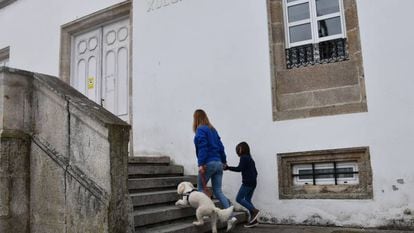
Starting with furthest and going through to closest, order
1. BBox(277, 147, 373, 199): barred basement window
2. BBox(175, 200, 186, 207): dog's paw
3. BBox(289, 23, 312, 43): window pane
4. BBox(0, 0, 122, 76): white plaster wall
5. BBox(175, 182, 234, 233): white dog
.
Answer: BBox(0, 0, 122, 76): white plaster wall
BBox(289, 23, 312, 43): window pane
BBox(277, 147, 373, 199): barred basement window
BBox(175, 200, 186, 207): dog's paw
BBox(175, 182, 234, 233): white dog

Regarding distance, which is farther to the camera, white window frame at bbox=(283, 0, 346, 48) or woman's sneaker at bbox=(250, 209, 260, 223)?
white window frame at bbox=(283, 0, 346, 48)

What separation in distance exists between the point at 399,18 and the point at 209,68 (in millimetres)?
3086

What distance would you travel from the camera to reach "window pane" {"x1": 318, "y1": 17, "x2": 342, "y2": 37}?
6.62m

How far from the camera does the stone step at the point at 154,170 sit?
19.9ft

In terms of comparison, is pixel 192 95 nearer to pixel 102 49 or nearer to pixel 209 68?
pixel 209 68

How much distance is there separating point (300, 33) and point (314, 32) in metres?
0.24

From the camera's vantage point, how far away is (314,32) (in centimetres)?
678

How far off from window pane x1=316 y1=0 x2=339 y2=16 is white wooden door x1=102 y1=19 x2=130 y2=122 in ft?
13.3

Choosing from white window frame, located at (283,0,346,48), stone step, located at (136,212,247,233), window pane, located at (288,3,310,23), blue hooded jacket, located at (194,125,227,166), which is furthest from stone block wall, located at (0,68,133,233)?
window pane, located at (288,3,310,23)

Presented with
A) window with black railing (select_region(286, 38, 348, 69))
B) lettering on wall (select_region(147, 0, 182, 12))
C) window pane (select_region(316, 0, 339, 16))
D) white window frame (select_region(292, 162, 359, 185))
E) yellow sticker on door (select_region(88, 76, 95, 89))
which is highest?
lettering on wall (select_region(147, 0, 182, 12))

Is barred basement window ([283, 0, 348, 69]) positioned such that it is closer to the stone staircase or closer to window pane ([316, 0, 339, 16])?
window pane ([316, 0, 339, 16])

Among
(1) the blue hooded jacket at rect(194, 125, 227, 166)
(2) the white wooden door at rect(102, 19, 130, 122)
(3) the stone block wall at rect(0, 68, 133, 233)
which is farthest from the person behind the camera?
(2) the white wooden door at rect(102, 19, 130, 122)

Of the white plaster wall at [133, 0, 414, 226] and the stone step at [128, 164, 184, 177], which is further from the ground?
the white plaster wall at [133, 0, 414, 226]

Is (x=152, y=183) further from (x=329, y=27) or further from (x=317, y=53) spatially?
(x=329, y=27)
